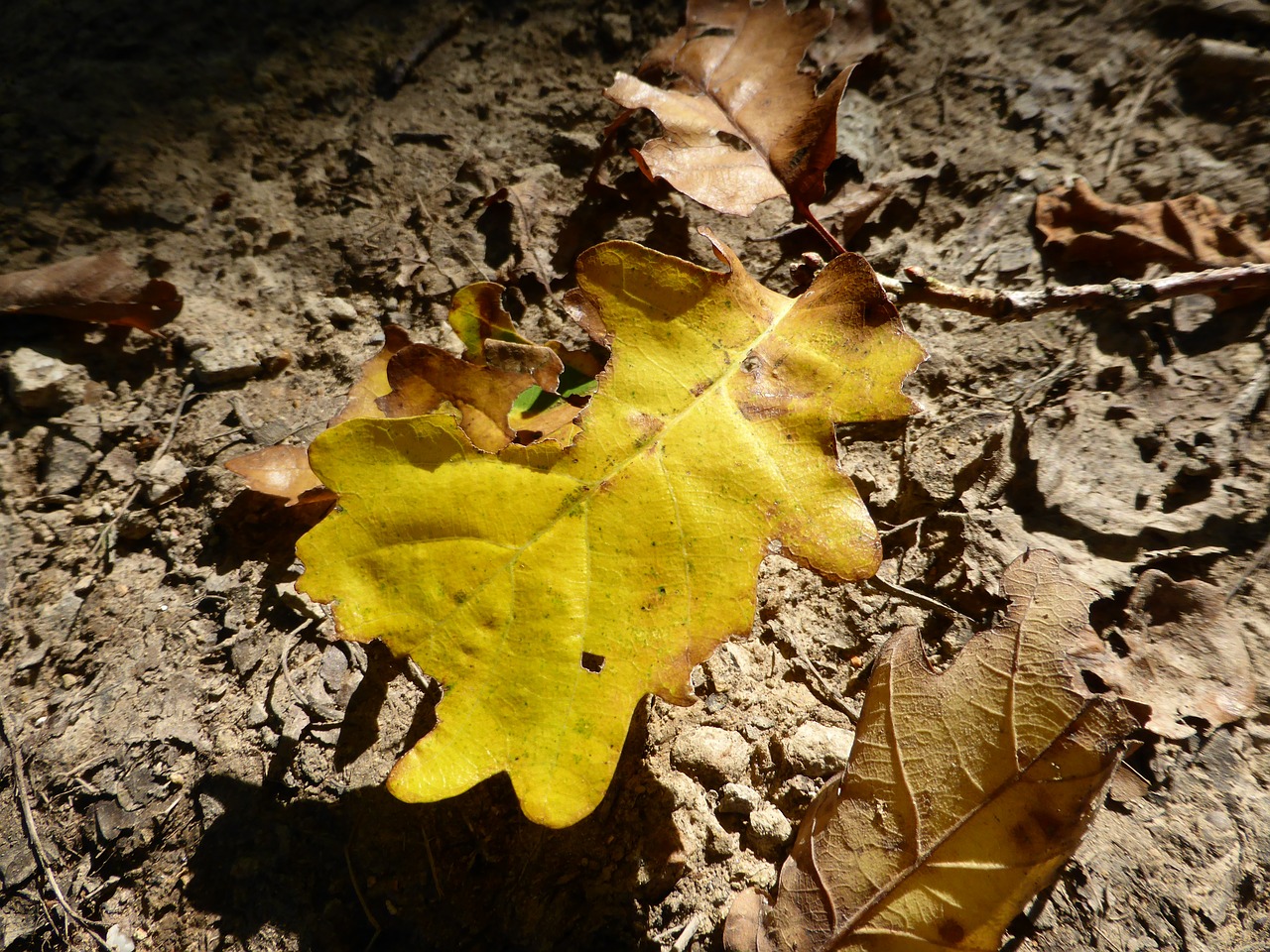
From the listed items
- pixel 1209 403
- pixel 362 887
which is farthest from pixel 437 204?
pixel 1209 403

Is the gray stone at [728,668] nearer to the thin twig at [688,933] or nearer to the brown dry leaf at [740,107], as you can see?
the thin twig at [688,933]

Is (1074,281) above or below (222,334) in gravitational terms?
above

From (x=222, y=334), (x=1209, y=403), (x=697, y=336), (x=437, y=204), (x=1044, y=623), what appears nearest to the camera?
(x=1044, y=623)

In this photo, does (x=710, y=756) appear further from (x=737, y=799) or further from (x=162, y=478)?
(x=162, y=478)

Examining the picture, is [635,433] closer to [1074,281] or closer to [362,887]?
[362,887]

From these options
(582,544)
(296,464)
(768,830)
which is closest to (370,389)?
(296,464)

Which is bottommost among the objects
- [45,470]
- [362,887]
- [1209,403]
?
[45,470]

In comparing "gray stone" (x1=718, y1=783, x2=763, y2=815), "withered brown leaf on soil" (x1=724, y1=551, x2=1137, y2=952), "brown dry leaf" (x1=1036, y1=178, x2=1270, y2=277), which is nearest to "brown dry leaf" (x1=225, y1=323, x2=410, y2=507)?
"gray stone" (x1=718, y1=783, x2=763, y2=815)
